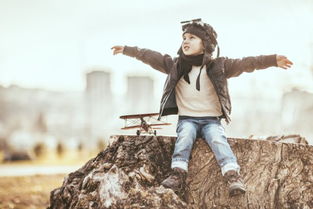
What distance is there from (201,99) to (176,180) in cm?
75

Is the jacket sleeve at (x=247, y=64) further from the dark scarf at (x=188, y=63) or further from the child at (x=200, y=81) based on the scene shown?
the dark scarf at (x=188, y=63)

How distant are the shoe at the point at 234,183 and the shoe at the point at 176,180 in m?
0.34

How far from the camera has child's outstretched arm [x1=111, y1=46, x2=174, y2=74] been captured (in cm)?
361

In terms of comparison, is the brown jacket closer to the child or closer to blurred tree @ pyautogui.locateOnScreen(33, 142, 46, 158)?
the child

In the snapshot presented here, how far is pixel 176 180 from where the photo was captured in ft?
10.2

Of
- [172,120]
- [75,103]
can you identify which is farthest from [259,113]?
[172,120]

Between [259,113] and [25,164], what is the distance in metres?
7.23

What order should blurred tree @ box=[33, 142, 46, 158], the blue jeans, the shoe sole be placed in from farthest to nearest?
blurred tree @ box=[33, 142, 46, 158]
the blue jeans
the shoe sole

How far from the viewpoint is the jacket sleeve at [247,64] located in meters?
3.34

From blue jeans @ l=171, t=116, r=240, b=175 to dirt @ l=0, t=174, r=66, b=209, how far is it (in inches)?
140

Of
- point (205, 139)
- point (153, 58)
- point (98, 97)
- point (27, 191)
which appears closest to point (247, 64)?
point (205, 139)

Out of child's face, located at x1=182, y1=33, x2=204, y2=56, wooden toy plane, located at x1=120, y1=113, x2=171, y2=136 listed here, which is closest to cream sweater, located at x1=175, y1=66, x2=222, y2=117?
child's face, located at x1=182, y1=33, x2=204, y2=56

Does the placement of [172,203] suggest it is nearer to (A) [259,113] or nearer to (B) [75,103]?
(A) [259,113]

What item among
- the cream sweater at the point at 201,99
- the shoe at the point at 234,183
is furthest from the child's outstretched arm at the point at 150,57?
the shoe at the point at 234,183
